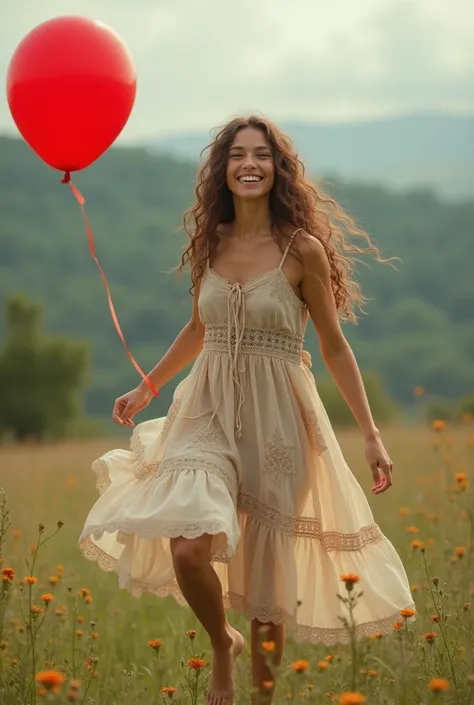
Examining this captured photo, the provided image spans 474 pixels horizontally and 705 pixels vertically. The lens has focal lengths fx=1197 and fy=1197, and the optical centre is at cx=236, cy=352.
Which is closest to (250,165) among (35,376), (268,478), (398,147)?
(268,478)

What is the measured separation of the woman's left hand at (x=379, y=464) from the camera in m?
3.94

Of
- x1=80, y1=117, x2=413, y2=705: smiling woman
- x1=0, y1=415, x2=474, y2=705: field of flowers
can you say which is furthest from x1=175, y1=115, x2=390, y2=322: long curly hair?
x1=0, y1=415, x2=474, y2=705: field of flowers

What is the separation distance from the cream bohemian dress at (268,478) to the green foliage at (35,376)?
164 feet

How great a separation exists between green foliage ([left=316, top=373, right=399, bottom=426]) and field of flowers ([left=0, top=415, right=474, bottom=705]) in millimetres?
32751

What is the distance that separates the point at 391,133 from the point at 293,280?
564 ft

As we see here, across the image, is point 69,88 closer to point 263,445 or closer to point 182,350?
point 182,350

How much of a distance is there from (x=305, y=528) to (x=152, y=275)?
94.1 m

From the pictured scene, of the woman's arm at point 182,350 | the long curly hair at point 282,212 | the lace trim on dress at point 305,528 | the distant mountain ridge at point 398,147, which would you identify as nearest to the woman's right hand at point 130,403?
the woman's arm at point 182,350

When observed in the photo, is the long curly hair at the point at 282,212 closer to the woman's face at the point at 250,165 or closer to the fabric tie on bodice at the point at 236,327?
the woman's face at the point at 250,165

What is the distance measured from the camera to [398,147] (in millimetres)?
170625

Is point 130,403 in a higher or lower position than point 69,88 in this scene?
lower

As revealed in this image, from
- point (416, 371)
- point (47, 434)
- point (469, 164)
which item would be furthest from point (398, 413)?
point (469, 164)

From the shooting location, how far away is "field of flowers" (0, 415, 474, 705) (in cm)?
355

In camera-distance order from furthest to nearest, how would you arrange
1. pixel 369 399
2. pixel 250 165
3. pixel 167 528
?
1. pixel 369 399
2. pixel 250 165
3. pixel 167 528
